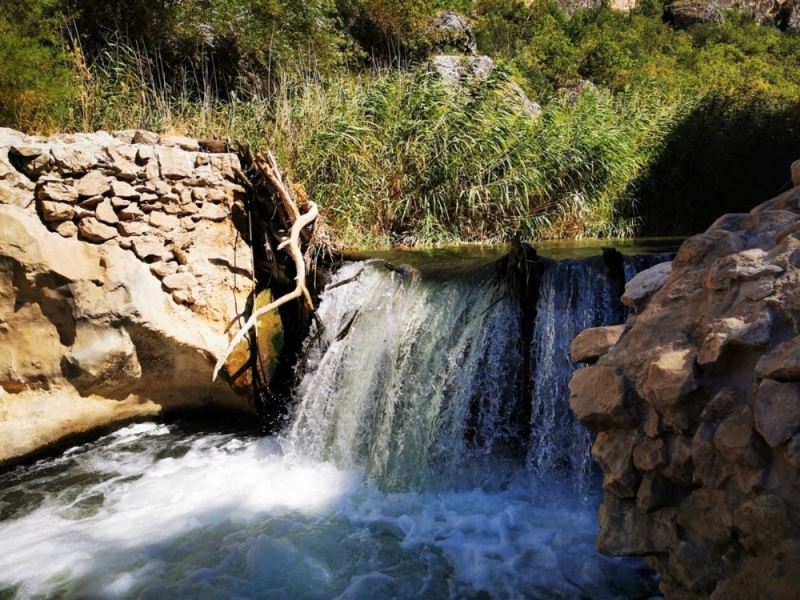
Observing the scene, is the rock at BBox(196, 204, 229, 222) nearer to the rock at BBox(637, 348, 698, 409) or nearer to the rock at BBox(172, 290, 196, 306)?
the rock at BBox(172, 290, 196, 306)

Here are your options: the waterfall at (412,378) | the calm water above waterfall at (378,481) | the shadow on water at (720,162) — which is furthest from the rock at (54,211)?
the shadow on water at (720,162)

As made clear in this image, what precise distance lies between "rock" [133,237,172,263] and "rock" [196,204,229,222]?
0.37 meters

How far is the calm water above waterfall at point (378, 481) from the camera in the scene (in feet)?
8.41

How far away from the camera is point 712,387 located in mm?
1580

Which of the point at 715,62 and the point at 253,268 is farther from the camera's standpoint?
the point at 715,62

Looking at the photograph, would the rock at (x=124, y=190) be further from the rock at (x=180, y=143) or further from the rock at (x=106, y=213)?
the rock at (x=180, y=143)

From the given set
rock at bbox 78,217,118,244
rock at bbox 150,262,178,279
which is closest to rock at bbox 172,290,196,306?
rock at bbox 150,262,178,279

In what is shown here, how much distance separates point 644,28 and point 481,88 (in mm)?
20672

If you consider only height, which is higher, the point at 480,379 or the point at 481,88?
the point at 481,88

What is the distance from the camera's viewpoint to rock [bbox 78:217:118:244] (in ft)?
12.7

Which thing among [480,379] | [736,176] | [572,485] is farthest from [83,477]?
[736,176]

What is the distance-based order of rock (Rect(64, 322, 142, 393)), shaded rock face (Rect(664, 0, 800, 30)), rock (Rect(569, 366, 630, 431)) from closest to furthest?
rock (Rect(569, 366, 630, 431)) → rock (Rect(64, 322, 142, 393)) → shaded rock face (Rect(664, 0, 800, 30))

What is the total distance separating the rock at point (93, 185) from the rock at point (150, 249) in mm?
401

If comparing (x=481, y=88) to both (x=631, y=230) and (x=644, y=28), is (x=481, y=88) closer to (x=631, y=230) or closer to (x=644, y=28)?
(x=631, y=230)
